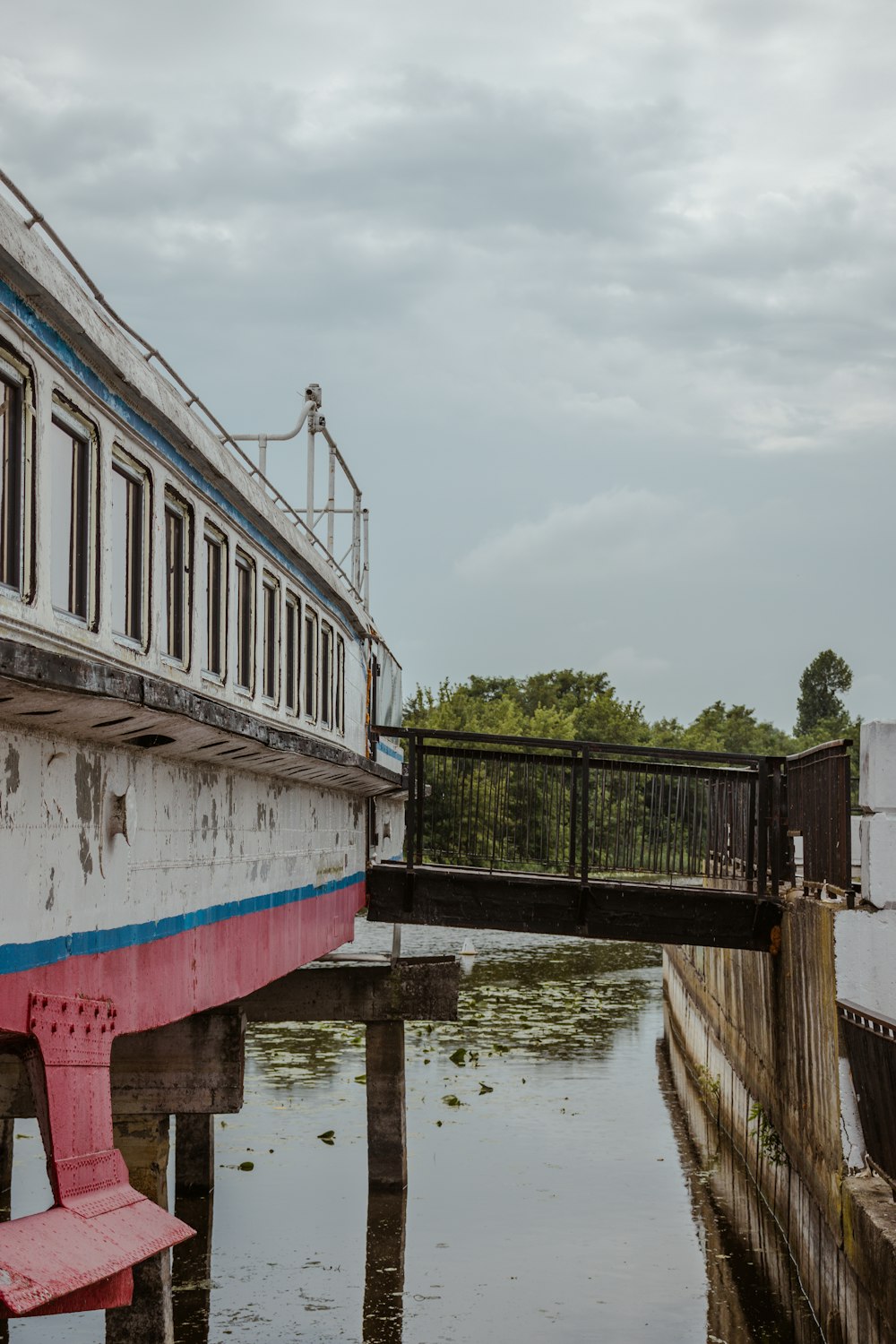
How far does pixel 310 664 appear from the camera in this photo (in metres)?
11.3

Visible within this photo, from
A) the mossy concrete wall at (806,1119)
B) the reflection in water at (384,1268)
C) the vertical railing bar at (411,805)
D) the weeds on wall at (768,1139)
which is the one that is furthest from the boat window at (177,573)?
the weeds on wall at (768,1139)

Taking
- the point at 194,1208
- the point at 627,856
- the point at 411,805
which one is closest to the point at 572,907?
the point at 627,856

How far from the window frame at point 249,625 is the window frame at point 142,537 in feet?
6.42

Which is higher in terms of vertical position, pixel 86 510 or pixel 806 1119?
pixel 86 510

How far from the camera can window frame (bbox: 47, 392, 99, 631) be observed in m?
5.58

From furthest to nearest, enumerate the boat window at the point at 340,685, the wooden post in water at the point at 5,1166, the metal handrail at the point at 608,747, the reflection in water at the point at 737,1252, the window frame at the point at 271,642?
the wooden post in water at the point at 5,1166 → the boat window at the point at 340,685 → the metal handrail at the point at 608,747 → the reflection in water at the point at 737,1252 → the window frame at the point at 271,642

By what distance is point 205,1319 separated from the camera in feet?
37.0

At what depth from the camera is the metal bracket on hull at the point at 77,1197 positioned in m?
4.42

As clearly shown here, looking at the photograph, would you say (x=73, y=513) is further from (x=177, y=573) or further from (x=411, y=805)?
(x=411, y=805)

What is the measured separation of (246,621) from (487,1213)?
793 cm

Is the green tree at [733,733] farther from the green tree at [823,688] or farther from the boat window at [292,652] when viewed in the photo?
the boat window at [292,652]

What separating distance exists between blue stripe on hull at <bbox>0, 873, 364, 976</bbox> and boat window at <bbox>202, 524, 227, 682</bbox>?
1.31m

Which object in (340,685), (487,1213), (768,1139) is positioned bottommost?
(487,1213)

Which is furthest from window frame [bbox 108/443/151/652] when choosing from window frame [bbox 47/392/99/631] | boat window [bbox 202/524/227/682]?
boat window [bbox 202/524/227/682]
